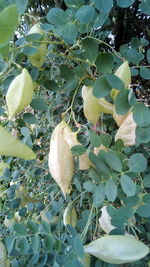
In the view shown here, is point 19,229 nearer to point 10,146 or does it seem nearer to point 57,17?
point 10,146

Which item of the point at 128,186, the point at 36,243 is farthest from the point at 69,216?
the point at 128,186

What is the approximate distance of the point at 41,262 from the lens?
1.78 feet

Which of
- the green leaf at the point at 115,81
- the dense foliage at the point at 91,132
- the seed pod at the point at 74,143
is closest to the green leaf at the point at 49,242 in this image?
the dense foliage at the point at 91,132

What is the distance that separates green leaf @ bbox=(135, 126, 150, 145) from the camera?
38 centimetres

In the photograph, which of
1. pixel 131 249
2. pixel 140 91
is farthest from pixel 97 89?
pixel 140 91

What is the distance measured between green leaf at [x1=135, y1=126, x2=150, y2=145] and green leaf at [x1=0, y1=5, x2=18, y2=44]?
19 cm

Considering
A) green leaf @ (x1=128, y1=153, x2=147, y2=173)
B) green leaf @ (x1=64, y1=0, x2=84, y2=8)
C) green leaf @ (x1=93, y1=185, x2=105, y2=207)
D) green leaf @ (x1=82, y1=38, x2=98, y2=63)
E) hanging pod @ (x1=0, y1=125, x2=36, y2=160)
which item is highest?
green leaf @ (x1=64, y1=0, x2=84, y2=8)

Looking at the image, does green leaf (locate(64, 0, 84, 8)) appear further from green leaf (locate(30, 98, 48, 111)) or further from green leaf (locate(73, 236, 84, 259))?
green leaf (locate(73, 236, 84, 259))

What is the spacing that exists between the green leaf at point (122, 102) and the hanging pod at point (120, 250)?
0.14 metres

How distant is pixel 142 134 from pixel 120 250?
0.13 metres

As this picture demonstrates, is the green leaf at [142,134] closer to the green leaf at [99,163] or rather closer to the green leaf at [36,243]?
the green leaf at [99,163]

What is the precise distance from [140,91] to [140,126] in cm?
70

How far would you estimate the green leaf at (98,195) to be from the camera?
0.41m

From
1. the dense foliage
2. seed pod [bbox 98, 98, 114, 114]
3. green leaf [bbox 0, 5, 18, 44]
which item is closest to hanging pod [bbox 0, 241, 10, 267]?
the dense foliage
